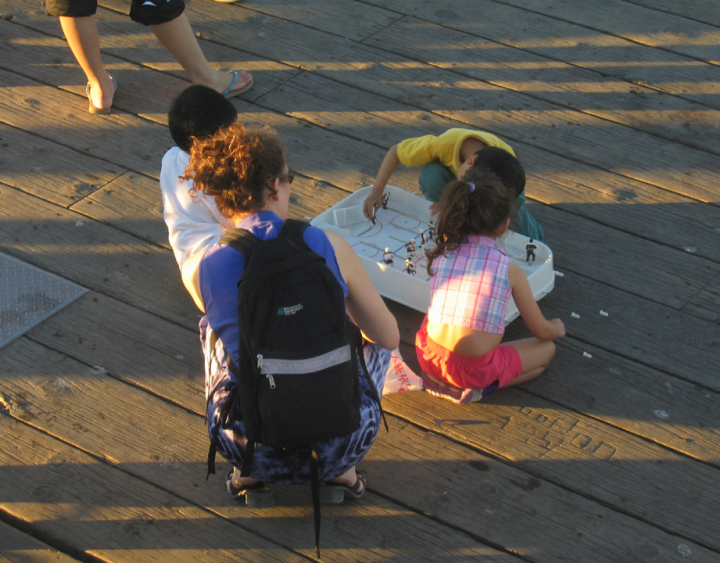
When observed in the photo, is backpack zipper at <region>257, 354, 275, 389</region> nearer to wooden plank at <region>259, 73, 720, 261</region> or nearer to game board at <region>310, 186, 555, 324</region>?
game board at <region>310, 186, 555, 324</region>

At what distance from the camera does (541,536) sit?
1668mm

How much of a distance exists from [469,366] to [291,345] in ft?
2.20

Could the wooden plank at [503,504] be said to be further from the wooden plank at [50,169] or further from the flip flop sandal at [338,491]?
the wooden plank at [50,169]

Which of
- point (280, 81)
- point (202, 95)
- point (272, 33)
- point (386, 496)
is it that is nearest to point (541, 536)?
point (386, 496)

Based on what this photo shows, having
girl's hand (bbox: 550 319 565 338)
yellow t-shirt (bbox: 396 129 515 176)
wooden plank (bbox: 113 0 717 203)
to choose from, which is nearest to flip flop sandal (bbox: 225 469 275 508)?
girl's hand (bbox: 550 319 565 338)

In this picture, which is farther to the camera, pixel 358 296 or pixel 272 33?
pixel 272 33

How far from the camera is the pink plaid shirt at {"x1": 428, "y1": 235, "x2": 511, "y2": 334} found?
6.08 feet

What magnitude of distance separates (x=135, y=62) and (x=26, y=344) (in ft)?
5.64

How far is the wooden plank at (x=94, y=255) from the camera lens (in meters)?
2.31

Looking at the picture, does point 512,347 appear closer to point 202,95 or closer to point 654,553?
point 654,553

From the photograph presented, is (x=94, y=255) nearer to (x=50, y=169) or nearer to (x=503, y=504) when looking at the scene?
(x=50, y=169)

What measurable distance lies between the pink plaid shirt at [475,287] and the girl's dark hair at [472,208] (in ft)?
0.10

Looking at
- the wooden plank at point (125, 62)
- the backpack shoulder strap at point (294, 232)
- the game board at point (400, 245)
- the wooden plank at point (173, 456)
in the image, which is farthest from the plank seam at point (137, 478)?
the wooden plank at point (125, 62)

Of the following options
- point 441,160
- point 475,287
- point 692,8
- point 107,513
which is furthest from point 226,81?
point 692,8
